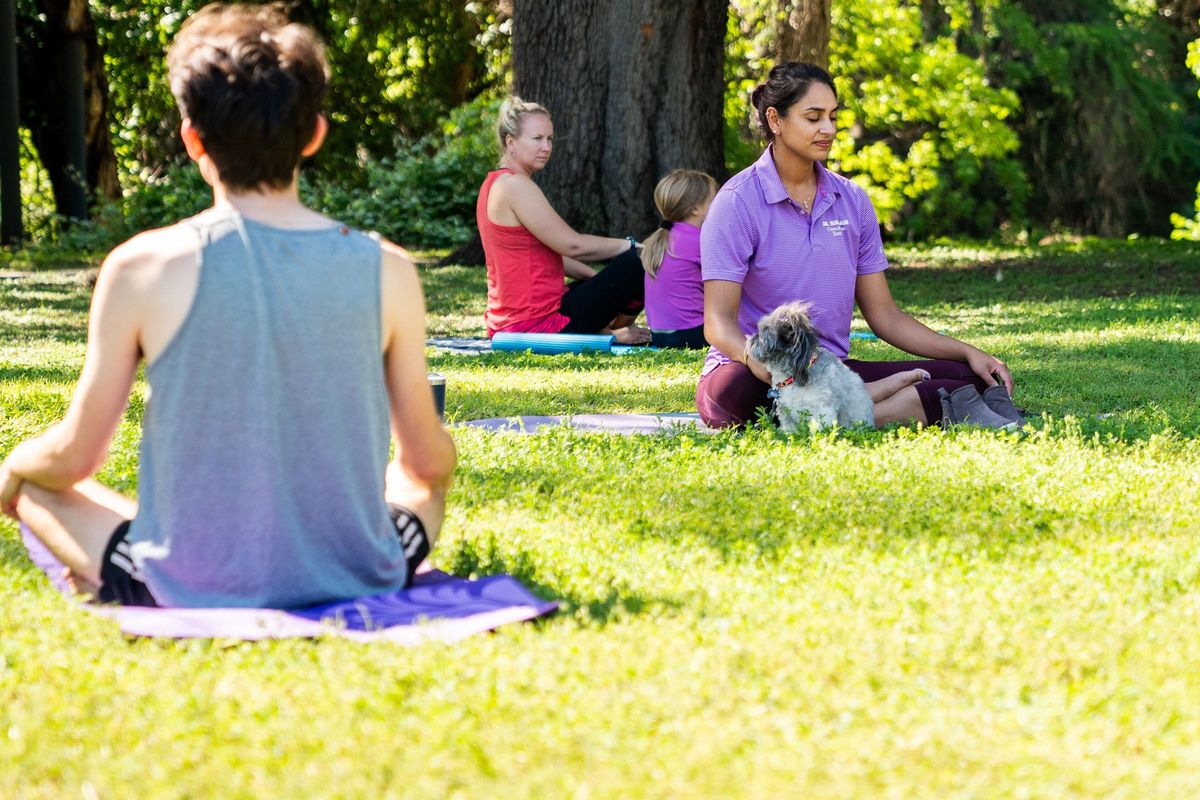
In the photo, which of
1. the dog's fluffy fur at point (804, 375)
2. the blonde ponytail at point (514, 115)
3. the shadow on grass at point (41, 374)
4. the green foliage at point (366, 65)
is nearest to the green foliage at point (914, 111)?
the green foliage at point (366, 65)

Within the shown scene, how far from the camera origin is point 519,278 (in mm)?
9648

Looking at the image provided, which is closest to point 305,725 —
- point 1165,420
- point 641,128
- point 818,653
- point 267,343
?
point 267,343

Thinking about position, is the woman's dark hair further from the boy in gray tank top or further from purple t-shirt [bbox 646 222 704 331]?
the boy in gray tank top

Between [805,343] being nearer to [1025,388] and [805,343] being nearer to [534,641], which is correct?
[1025,388]

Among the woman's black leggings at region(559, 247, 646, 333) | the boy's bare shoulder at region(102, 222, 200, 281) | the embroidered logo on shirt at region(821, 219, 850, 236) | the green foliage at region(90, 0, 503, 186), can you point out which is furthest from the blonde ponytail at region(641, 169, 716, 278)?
the green foliage at region(90, 0, 503, 186)

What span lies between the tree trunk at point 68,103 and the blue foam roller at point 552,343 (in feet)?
44.4

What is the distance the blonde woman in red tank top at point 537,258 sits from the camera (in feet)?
29.8

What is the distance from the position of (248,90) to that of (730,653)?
162 centimetres

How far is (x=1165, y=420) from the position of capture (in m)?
6.25

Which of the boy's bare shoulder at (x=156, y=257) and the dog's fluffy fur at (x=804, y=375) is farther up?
the boy's bare shoulder at (x=156, y=257)

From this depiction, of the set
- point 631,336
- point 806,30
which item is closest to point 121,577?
point 631,336

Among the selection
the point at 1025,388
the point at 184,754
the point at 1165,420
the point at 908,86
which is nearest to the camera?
the point at 184,754

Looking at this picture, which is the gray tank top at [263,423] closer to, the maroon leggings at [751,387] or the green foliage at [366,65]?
the maroon leggings at [751,387]

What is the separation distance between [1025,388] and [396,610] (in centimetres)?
487
